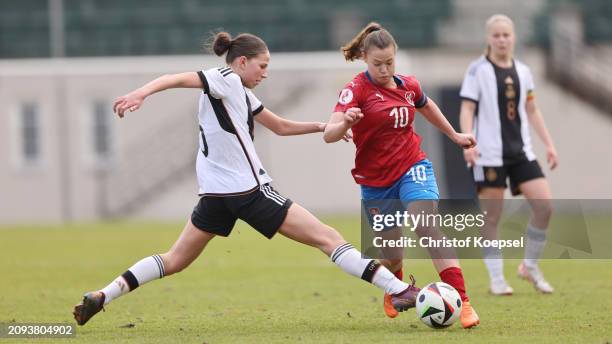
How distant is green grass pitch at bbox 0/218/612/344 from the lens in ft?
24.9

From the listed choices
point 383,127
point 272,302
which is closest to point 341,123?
point 383,127

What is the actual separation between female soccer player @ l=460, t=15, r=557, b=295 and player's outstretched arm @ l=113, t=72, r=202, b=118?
349 cm

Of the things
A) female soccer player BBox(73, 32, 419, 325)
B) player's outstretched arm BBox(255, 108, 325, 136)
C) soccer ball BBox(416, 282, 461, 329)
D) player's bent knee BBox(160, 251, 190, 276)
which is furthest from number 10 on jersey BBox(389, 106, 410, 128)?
player's bent knee BBox(160, 251, 190, 276)

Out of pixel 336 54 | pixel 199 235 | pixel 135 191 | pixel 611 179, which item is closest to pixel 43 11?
pixel 135 191

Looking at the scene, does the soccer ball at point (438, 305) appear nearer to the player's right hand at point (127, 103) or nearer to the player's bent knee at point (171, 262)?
the player's bent knee at point (171, 262)

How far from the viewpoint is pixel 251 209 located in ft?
25.2

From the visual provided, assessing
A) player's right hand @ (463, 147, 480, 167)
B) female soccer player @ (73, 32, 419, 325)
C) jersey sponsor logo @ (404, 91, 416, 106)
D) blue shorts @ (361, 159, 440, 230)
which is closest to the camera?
female soccer player @ (73, 32, 419, 325)

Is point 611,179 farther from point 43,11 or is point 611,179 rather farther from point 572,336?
point 572,336

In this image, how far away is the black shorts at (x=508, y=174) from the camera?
10.3 m

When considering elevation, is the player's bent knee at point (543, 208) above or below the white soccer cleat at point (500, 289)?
above

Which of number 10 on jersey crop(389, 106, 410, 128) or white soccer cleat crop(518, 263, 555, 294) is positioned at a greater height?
number 10 on jersey crop(389, 106, 410, 128)

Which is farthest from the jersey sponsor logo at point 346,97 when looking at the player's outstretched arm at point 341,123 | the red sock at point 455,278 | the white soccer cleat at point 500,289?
the white soccer cleat at point 500,289

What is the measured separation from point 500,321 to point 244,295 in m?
3.21

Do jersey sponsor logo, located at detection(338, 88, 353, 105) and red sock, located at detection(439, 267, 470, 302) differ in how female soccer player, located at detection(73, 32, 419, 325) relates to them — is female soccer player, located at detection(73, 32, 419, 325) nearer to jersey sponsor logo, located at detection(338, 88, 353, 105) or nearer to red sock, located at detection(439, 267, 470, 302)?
red sock, located at detection(439, 267, 470, 302)
